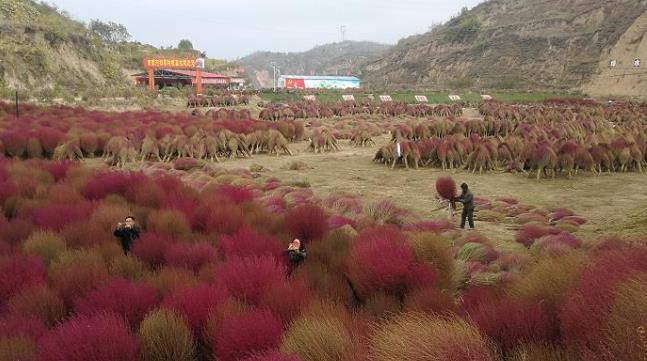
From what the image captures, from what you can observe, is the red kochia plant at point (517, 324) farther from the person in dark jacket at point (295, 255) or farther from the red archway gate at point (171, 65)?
the red archway gate at point (171, 65)

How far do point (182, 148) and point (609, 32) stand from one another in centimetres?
6858

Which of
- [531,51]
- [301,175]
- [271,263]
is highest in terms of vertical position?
[531,51]

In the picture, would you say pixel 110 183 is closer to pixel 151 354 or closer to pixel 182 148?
pixel 151 354

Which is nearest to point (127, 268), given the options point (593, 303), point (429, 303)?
point (429, 303)

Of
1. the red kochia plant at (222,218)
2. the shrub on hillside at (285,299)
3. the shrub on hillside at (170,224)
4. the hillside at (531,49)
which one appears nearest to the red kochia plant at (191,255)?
the shrub on hillside at (170,224)

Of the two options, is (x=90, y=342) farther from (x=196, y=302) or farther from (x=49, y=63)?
(x=49, y=63)

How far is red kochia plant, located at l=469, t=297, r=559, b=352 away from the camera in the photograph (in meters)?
3.23

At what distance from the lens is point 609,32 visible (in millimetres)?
68188

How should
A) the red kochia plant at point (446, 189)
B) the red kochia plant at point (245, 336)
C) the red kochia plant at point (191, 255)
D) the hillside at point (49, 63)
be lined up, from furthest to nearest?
the hillside at point (49, 63), the red kochia plant at point (446, 189), the red kochia plant at point (191, 255), the red kochia plant at point (245, 336)

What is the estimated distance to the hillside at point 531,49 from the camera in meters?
66.3

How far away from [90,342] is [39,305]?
3.93 feet

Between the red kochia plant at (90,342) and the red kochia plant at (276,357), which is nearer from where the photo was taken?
the red kochia plant at (276,357)

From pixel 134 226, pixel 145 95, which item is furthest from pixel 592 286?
pixel 145 95

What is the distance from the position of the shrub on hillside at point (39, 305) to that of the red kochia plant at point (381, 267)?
8.06 ft
